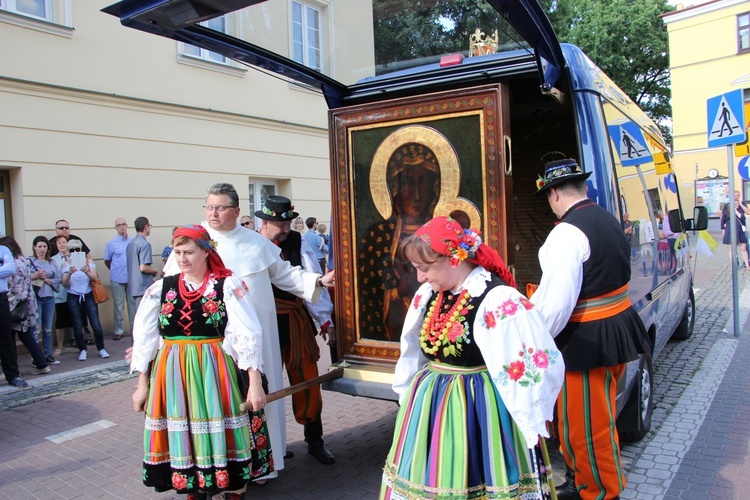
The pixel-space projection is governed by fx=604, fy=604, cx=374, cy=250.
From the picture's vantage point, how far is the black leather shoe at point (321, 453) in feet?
14.5

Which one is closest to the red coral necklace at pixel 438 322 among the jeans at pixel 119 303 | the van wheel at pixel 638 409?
the van wheel at pixel 638 409

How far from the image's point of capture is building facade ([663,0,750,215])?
28.9 metres

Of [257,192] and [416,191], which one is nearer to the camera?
[416,191]

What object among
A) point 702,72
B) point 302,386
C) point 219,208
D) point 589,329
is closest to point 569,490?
point 589,329

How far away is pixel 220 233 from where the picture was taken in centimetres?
394

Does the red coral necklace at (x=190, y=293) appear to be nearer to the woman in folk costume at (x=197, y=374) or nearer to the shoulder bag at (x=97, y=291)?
the woman in folk costume at (x=197, y=374)

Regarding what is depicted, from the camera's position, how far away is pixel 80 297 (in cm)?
807

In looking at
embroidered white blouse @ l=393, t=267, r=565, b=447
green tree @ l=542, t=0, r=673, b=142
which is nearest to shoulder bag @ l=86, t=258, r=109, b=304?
embroidered white blouse @ l=393, t=267, r=565, b=447

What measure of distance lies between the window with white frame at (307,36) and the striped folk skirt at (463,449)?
102 inches

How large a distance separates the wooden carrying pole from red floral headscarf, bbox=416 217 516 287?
145 cm

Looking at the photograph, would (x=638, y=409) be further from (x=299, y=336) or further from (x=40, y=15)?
(x=40, y=15)

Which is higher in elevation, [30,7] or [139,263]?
[30,7]

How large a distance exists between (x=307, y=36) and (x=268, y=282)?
1.73 meters

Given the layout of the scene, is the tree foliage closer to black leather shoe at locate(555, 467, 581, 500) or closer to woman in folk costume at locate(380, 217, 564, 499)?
black leather shoe at locate(555, 467, 581, 500)
